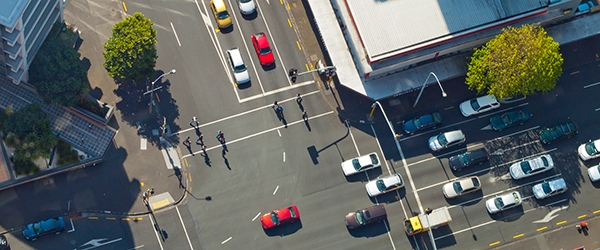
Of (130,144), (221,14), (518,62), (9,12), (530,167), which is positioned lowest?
(530,167)

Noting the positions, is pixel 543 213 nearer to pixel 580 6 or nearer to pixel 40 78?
pixel 580 6

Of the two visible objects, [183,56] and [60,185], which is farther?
[183,56]

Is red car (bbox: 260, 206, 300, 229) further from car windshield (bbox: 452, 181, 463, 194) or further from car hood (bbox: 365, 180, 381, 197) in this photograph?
car windshield (bbox: 452, 181, 463, 194)

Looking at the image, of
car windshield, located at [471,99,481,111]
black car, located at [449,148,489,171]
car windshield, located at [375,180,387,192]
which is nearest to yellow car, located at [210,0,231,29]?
car windshield, located at [375,180,387,192]

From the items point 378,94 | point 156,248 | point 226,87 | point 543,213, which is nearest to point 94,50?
point 226,87

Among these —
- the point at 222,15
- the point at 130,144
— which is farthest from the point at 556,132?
the point at 130,144

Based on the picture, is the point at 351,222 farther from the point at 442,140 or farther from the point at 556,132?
the point at 556,132

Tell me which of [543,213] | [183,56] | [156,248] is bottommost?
[543,213]
